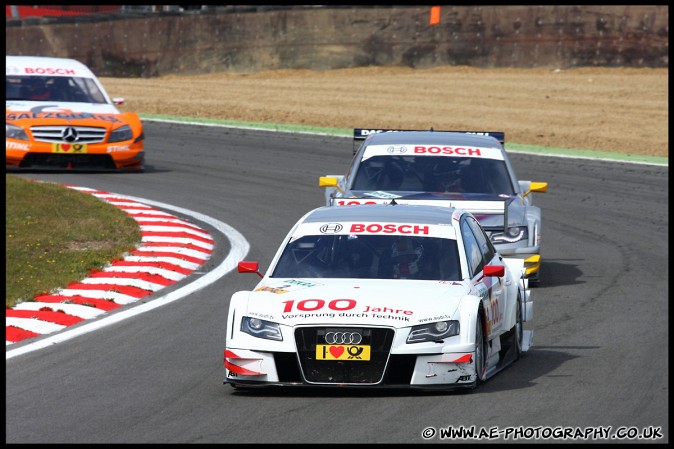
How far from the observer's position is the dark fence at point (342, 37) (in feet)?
114

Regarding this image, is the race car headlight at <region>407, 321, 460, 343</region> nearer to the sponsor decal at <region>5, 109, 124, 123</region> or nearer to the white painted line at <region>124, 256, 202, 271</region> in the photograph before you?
the white painted line at <region>124, 256, 202, 271</region>

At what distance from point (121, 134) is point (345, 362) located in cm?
1388

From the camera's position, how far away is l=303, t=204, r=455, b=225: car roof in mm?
10234

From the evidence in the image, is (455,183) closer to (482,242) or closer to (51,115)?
(482,242)

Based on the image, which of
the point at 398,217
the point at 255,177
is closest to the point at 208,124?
the point at 255,177

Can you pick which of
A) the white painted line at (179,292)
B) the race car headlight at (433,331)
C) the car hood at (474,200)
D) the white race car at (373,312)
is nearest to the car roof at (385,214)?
the white race car at (373,312)

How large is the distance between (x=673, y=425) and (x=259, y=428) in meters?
2.30

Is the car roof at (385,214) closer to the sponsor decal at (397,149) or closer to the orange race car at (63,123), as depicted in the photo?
the sponsor decal at (397,149)

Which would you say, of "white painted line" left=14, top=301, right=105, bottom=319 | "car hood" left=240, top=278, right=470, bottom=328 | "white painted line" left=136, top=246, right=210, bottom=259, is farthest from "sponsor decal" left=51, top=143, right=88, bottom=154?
"car hood" left=240, top=278, right=470, bottom=328

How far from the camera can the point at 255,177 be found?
22891 millimetres

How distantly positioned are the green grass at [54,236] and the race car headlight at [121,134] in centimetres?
187

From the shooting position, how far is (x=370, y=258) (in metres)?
9.88

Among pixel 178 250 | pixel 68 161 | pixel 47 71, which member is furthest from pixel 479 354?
pixel 47 71

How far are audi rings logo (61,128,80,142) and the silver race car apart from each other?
7.40 meters
